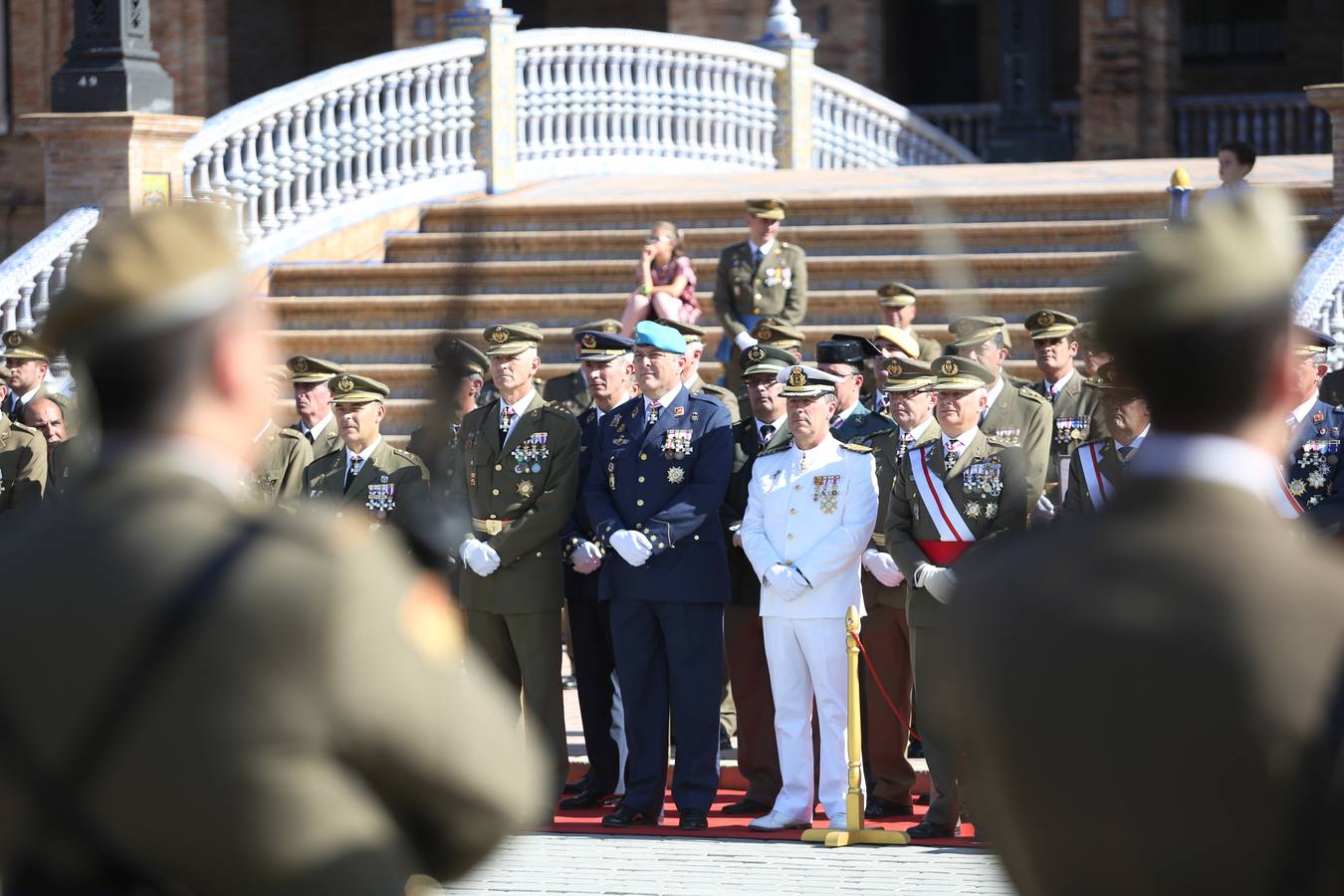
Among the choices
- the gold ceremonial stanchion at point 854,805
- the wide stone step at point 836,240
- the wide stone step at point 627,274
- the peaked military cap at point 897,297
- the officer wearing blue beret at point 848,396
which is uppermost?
the wide stone step at point 836,240

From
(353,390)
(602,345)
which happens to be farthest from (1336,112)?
(353,390)

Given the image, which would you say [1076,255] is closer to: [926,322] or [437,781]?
[926,322]

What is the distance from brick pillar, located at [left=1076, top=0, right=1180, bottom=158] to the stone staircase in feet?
20.3

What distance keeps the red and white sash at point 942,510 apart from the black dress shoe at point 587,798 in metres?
1.91

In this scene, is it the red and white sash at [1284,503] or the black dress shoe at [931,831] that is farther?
the black dress shoe at [931,831]

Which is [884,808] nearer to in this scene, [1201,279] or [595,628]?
[595,628]

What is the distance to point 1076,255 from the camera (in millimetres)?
14188

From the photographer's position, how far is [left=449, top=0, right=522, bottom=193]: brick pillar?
1661 centimetres

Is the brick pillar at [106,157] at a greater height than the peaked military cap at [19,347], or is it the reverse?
the brick pillar at [106,157]

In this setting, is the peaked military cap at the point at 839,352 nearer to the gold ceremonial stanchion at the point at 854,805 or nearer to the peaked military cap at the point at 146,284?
the gold ceremonial stanchion at the point at 854,805

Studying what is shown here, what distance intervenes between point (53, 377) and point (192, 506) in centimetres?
1145

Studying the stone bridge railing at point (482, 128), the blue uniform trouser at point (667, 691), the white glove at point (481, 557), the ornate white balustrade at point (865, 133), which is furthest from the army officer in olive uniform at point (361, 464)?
the ornate white balustrade at point (865, 133)

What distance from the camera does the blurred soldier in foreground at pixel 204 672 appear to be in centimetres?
224

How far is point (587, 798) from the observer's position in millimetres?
8688
